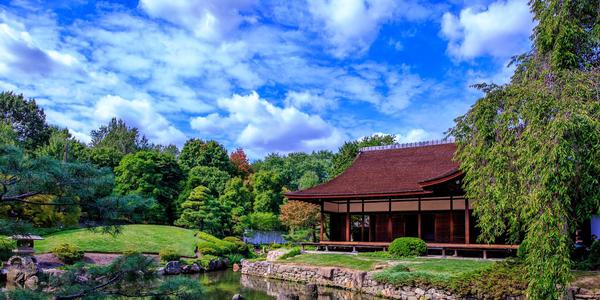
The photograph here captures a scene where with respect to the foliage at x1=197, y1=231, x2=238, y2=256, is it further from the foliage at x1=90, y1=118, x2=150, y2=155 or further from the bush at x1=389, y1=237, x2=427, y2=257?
the foliage at x1=90, y1=118, x2=150, y2=155

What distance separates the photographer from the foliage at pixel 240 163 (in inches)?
1882

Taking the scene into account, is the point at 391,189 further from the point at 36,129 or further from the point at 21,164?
the point at 36,129

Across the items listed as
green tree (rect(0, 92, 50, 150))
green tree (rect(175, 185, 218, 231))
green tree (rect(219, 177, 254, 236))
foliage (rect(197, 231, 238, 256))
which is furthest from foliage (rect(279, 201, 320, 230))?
green tree (rect(0, 92, 50, 150))

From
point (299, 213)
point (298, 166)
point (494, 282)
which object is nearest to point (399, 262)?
point (494, 282)

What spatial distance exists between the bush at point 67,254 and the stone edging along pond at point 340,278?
7212mm

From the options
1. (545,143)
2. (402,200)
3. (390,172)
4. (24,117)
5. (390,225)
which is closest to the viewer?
(545,143)

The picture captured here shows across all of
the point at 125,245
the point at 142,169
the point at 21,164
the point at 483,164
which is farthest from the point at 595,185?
the point at 142,169

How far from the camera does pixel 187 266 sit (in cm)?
2036

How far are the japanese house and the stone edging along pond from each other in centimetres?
285

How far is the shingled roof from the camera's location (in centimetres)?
1922

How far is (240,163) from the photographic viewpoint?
1956 inches

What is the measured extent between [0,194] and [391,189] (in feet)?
51.1

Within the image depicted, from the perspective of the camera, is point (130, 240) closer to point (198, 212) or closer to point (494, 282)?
point (198, 212)

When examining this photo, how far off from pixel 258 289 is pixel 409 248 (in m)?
5.86
